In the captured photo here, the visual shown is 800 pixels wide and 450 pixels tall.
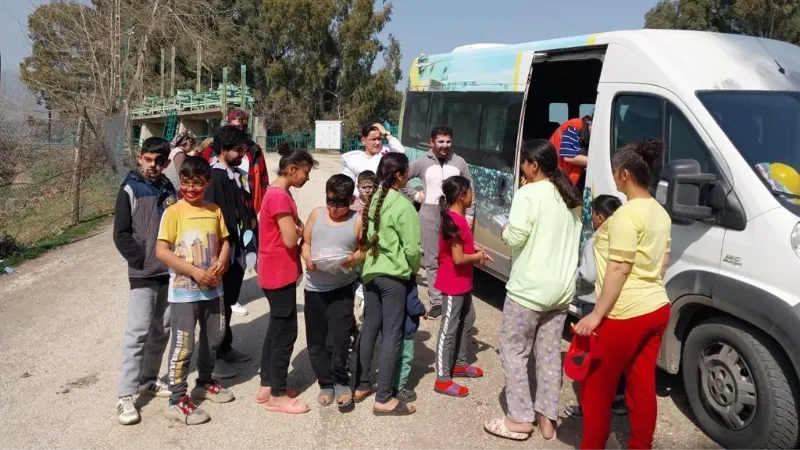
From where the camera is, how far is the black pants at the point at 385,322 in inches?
159

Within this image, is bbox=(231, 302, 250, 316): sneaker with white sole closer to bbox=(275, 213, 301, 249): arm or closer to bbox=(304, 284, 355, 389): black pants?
bbox=(304, 284, 355, 389): black pants

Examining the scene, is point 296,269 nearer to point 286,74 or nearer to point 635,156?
point 635,156

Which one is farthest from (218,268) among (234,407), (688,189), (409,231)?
(688,189)

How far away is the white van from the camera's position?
11.4ft

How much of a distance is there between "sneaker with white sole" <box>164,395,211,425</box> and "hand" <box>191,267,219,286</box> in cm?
81

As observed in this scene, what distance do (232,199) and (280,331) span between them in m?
1.19

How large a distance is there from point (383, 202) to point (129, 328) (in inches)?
74.9

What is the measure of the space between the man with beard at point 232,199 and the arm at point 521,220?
7.02ft

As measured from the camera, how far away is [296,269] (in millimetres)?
4207

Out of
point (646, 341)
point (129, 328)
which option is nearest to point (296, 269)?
point (129, 328)

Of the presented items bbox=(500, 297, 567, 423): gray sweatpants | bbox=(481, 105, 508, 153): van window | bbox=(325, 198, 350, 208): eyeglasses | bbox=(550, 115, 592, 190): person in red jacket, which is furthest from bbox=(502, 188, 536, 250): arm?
bbox=(481, 105, 508, 153): van window

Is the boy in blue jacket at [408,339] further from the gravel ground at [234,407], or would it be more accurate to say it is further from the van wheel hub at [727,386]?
the van wheel hub at [727,386]

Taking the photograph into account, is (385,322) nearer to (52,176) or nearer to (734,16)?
(52,176)

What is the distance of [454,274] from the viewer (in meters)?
4.32
